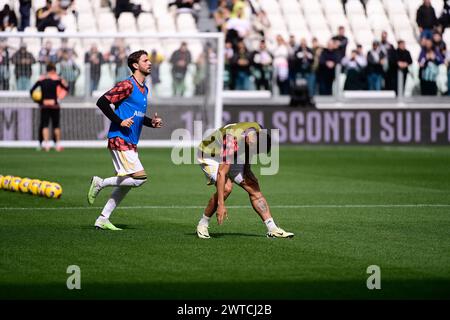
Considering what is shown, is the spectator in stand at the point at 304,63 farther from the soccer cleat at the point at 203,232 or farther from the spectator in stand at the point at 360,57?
the soccer cleat at the point at 203,232

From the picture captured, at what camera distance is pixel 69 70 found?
32375 millimetres

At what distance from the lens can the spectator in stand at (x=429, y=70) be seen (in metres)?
36.0

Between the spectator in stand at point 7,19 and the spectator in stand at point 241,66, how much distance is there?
21.6 feet

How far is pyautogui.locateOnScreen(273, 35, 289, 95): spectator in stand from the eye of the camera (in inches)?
1398

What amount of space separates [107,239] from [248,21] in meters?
23.9

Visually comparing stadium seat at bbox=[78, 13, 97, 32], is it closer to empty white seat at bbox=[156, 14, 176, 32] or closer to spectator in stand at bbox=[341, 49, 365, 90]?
empty white seat at bbox=[156, 14, 176, 32]

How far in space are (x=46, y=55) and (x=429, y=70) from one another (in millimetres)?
12028

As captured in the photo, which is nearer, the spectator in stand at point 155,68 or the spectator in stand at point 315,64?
the spectator in stand at point 155,68

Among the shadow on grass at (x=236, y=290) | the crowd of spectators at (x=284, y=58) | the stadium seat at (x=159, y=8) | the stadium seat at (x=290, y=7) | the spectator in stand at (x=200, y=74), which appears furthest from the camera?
the stadium seat at (x=290, y=7)

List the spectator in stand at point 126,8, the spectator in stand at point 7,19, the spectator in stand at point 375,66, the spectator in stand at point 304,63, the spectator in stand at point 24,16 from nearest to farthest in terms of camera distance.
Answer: the spectator in stand at point 7,19
the spectator in stand at point 24,16
the spectator in stand at point 304,63
the spectator in stand at point 375,66
the spectator in stand at point 126,8

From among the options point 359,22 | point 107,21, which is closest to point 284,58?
point 107,21

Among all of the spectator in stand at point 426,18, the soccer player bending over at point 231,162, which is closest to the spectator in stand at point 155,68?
the spectator in stand at point 426,18
